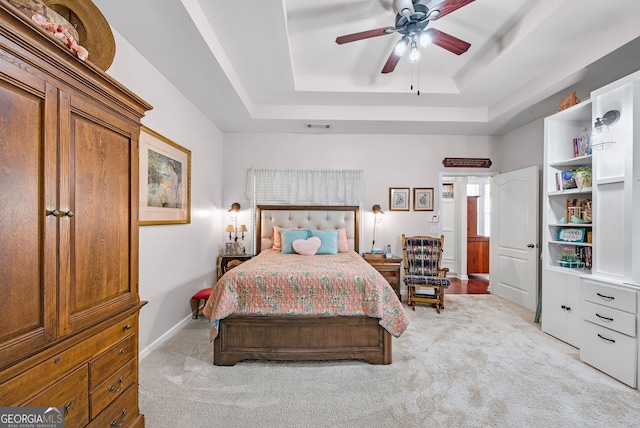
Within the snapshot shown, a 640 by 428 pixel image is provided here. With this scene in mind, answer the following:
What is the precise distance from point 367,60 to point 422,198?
2609mm

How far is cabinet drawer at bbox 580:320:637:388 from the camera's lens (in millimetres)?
2168

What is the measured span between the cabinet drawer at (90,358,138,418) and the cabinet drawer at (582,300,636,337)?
355 cm

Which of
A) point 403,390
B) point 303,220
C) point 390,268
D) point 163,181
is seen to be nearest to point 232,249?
point 303,220

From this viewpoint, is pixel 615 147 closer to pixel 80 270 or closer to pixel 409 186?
pixel 409 186

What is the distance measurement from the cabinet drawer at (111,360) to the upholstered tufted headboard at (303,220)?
3.15m

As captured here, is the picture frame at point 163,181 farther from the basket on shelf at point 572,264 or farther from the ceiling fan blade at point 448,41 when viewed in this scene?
the basket on shelf at point 572,264

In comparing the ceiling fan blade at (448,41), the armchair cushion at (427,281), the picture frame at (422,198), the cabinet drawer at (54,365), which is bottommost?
the armchair cushion at (427,281)

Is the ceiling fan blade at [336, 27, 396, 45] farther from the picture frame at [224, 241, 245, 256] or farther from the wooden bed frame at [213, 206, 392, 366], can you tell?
the picture frame at [224, 241, 245, 256]

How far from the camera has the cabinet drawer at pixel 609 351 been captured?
2168mm

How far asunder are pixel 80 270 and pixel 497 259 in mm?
5472

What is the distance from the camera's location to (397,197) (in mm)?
4953

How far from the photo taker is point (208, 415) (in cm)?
187

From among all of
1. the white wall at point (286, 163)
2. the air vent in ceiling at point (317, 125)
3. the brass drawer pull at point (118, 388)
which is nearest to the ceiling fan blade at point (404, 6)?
the air vent in ceiling at point (317, 125)

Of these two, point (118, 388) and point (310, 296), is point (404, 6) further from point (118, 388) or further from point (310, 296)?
point (118, 388)
